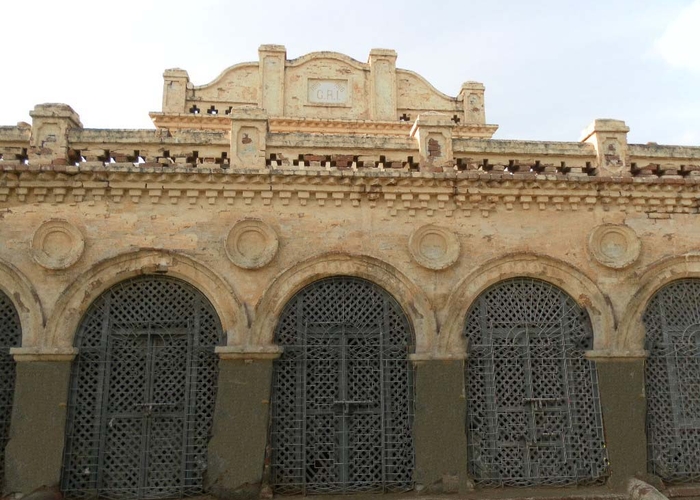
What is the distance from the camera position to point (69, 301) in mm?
8758

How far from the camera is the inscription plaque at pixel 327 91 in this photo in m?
16.5

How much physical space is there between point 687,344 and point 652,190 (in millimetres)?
2275

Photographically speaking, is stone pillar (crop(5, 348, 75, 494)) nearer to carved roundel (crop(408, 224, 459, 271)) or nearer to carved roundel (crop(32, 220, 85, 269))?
carved roundel (crop(32, 220, 85, 269))

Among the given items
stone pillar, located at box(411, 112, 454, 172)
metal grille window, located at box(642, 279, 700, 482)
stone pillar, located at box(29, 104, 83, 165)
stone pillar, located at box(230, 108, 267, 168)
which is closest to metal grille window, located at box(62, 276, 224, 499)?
stone pillar, located at box(230, 108, 267, 168)

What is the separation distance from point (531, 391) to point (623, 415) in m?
1.27

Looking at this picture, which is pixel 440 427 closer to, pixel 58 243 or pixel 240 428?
pixel 240 428

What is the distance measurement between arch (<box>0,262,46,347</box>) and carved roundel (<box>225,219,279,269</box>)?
259 centimetres

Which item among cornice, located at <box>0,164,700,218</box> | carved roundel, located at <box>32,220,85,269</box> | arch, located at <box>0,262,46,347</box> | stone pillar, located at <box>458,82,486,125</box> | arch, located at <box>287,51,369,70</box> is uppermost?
arch, located at <box>287,51,369,70</box>

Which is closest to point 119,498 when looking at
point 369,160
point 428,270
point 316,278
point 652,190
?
point 316,278

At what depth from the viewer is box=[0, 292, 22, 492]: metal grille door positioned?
8539 millimetres

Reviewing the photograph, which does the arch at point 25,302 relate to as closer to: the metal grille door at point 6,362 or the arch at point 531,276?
the metal grille door at point 6,362

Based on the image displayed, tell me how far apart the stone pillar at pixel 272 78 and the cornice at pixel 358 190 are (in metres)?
7.20

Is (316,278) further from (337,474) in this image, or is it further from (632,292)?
(632,292)

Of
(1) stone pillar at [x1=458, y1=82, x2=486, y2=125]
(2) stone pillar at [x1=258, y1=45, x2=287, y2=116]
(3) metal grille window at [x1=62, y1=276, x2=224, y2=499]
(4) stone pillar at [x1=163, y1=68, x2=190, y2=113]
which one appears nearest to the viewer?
(3) metal grille window at [x1=62, y1=276, x2=224, y2=499]
